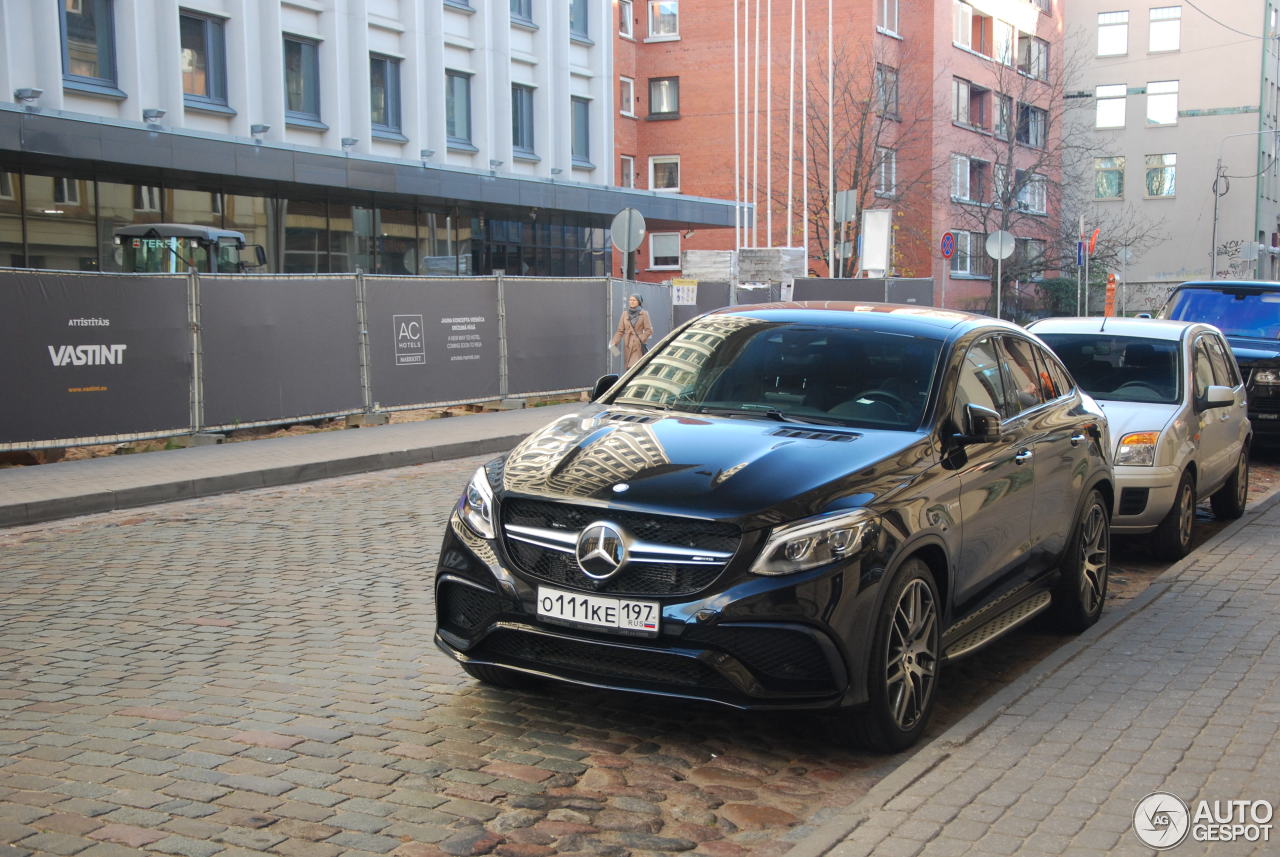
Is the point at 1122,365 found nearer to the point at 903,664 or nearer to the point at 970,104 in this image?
the point at 903,664

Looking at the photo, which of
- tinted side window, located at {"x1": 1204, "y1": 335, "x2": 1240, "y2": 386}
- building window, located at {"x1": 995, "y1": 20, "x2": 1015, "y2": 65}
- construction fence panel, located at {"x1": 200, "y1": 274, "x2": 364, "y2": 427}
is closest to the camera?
A: tinted side window, located at {"x1": 1204, "y1": 335, "x2": 1240, "y2": 386}

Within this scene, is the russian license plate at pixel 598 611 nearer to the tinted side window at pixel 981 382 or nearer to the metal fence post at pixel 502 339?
the tinted side window at pixel 981 382

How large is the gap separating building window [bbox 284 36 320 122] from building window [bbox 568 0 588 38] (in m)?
10.6

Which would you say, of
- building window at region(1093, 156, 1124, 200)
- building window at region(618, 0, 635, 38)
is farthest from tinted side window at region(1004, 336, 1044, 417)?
building window at region(1093, 156, 1124, 200)

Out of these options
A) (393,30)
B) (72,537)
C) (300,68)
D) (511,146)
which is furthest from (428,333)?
(511,146)

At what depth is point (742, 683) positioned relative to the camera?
471cm

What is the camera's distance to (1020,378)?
268 inches

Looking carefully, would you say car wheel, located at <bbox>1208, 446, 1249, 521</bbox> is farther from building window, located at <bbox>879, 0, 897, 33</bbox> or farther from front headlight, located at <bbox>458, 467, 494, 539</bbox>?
building window, located at <bbox>879, 0, 897, 33</bbox>

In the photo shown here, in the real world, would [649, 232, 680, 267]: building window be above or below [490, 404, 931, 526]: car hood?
above

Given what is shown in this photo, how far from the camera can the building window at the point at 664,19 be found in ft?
185

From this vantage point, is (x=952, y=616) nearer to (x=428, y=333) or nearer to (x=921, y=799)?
(x=921, y=799)

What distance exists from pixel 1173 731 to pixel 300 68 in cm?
2913

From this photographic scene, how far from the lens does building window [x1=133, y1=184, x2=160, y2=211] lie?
88.8 feet

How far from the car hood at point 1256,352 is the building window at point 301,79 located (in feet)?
71.3
